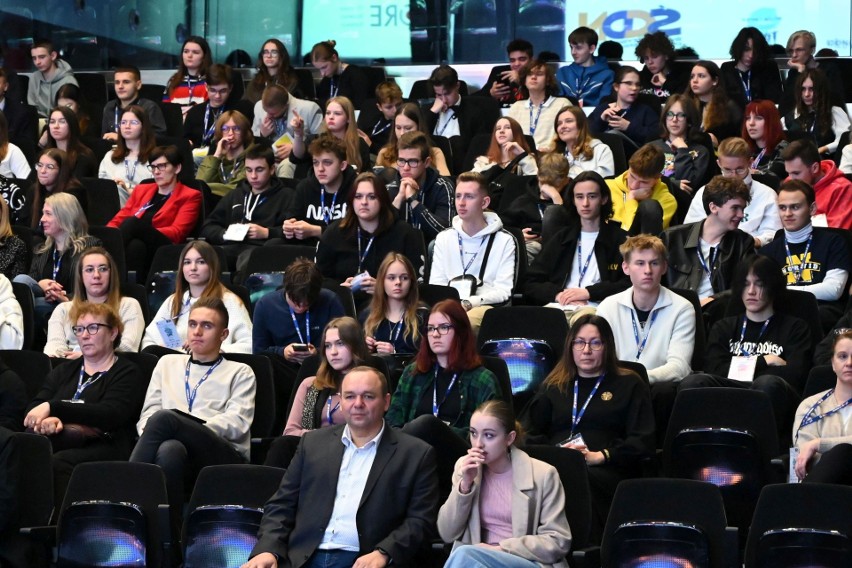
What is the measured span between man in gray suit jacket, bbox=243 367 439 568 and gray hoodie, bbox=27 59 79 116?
21.5ft

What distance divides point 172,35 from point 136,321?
19.2ft

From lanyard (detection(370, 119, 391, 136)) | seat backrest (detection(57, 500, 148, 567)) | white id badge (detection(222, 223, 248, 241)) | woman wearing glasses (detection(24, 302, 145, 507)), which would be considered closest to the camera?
seat backrest (detection(57, 500, 148, 567))

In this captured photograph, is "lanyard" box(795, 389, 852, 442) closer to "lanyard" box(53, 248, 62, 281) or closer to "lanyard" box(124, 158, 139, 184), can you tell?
"lanyard" box(53, 248, 62, 281)

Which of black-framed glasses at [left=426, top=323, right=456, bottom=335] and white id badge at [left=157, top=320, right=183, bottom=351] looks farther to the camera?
white id badge at [left=157, top=320, right=183, bottom=351]

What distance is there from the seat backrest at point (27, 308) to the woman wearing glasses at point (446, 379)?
2223 millimetres

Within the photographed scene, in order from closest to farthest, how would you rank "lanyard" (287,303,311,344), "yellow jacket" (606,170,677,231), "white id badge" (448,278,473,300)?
"lanyard" (287,303,311,344) → "white id badge" (448,278,473,300) → "yellow jacket" (606,170,677,231)

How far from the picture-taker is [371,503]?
5.29 m

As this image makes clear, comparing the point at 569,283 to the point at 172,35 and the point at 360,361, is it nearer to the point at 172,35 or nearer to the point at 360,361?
the point at 360,361

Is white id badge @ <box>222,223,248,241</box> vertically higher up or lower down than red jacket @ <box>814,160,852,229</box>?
lower down

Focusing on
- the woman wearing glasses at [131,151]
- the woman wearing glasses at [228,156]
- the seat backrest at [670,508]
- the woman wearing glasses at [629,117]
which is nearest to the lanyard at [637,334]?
the seat backrest at [670,508]

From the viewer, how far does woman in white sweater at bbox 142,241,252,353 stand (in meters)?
7.09

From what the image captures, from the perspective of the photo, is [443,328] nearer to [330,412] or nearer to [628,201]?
[330,412]

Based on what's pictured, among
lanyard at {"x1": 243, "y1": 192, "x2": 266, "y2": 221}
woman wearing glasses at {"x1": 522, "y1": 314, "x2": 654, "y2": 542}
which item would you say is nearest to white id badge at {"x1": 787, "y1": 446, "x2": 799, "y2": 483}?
woman wearing glasses at {"x1": 522, "y1": 314, "x2": 654, "y2": 542}

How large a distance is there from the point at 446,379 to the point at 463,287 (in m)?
1.44
